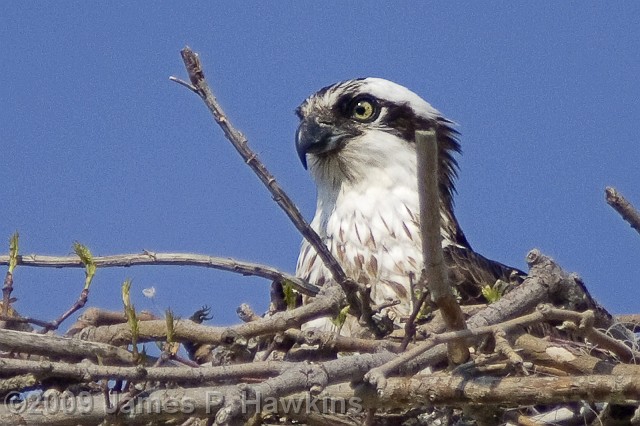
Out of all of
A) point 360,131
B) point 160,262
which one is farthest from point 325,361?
point 360,131

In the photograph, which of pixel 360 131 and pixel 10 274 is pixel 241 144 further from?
pixel 360 131

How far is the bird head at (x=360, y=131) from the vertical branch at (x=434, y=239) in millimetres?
2906

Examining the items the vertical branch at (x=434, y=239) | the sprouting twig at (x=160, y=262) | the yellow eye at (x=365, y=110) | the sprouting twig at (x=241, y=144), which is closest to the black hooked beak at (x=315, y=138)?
the yellow eye at (x=365, y=110)

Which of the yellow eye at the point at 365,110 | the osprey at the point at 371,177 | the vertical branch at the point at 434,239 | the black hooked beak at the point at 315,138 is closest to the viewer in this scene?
the vertical branch at the point at 434,239

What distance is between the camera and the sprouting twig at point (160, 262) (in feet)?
13.6

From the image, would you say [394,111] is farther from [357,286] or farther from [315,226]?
[357,286]

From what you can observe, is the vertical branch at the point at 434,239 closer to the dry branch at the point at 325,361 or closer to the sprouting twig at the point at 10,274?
the dry branch at the point at 325,361

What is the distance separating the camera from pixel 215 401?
3.46 m

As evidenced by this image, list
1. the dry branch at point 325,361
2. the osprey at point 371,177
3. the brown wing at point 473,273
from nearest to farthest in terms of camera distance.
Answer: the dry branch at point 325,361 → the brown wing at point 473,273 → the osprey at point 371,177

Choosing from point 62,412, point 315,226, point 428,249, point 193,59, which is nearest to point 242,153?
point 193,59

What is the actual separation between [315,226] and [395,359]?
3.11 metres

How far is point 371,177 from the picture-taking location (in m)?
6.62

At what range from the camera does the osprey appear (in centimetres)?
600

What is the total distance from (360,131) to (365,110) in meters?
0.14
